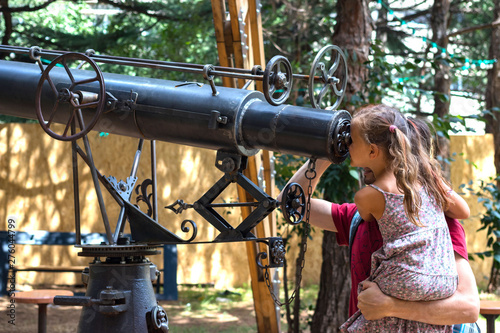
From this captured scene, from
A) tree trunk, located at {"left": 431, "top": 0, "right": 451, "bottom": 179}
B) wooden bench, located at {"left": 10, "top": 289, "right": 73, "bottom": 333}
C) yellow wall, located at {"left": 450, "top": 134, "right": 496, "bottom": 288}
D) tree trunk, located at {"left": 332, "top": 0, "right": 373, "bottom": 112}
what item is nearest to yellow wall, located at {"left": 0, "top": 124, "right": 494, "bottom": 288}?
yellow wall, located at {"left": 450, "top": 134, "right": 496, "bottom": 288}

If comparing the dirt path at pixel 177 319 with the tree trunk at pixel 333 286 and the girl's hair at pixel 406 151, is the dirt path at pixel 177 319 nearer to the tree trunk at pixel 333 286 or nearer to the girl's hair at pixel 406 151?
the tree trunk at pixel 333 286

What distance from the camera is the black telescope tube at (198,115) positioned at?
1.89 meters

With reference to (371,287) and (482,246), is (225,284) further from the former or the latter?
(371,287)

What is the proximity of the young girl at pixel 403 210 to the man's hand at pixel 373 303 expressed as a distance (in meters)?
0.02

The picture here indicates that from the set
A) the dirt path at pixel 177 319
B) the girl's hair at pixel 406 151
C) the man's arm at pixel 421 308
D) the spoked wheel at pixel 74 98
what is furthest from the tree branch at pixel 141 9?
the man's arm at pixel 421 308

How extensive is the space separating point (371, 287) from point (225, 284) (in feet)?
21.2

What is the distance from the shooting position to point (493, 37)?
843 centimetres

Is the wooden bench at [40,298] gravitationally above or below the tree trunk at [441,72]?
below

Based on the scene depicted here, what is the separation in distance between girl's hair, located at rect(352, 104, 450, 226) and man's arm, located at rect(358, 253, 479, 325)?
253 mm

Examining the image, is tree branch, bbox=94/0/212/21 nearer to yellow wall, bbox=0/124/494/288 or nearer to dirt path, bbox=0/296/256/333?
yellow wall, bbox=0/124/494/288

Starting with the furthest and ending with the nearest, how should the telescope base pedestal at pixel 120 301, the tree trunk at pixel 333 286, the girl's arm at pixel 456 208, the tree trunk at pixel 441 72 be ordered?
the tree trunk at pixel 441 72
the tree trunk at pixel 333 286
the telescope base pedestal at pixel 120 301
the girl's arm at pixel 456 208

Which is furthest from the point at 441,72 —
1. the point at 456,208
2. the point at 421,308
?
the point at 421,308

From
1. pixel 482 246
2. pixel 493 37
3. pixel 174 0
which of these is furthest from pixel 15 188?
pixel 493 37

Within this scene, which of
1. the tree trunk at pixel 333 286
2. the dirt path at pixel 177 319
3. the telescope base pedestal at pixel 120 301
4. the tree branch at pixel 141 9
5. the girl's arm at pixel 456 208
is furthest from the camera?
the tree branch at pixel 141 9
